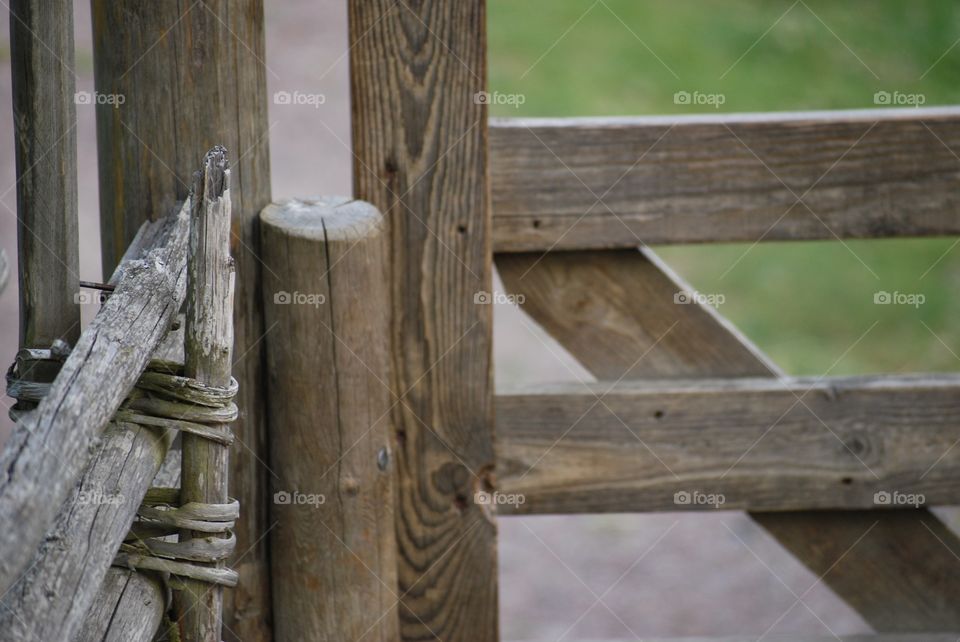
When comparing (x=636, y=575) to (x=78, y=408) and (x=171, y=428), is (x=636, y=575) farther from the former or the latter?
(x=78, y=408)

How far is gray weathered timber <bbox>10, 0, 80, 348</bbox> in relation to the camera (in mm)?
1224

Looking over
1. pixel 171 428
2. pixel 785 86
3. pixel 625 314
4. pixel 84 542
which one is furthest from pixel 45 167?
pixel 785 86

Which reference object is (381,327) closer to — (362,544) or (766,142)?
(362,544)

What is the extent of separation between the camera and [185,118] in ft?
4.76

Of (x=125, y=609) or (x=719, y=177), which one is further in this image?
(x=719, y=177)

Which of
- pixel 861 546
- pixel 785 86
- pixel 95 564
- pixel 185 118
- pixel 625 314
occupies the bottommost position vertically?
pixel 861 546

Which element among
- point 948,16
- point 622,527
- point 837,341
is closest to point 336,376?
point 622,527

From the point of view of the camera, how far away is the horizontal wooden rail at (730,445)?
68.6 inches

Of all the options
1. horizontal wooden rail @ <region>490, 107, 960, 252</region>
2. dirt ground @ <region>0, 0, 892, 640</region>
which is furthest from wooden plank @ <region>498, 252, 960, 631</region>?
dirt ground @ <region>0, 0, 892, 640</region>

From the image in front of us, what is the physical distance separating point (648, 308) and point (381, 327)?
50 cm

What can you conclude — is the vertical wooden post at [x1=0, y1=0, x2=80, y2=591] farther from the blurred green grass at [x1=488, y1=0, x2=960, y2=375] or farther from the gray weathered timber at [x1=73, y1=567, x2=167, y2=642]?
the blurred green grass at [x1=488, y1=0, x2=960, y2=375]

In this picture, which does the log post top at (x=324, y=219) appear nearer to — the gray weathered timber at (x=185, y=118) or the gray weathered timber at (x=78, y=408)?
the gray weathered timber at (x=185, y=118)

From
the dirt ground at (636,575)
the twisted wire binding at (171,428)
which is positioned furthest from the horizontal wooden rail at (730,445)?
the dirt ground at (636,575)

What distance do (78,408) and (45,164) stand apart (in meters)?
0.42
